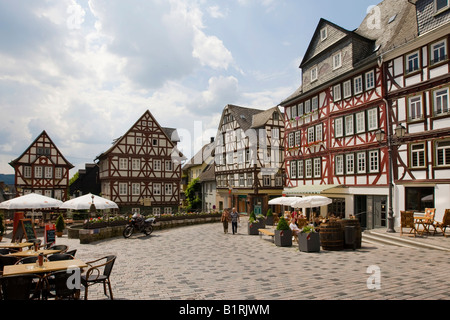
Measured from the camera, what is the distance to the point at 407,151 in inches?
747

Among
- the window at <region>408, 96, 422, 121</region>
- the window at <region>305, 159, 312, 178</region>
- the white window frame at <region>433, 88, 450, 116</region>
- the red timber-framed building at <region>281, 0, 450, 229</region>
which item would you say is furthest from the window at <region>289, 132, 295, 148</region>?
the white window frame at <region>433, 88, 450, 116</region>

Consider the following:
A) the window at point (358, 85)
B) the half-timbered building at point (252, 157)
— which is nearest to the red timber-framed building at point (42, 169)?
the half-timbered building at point (252, 157)

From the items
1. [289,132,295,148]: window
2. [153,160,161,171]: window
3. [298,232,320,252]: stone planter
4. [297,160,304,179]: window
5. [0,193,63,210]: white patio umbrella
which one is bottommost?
[298,232,320,252]: stone planter

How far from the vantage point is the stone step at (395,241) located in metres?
13.4

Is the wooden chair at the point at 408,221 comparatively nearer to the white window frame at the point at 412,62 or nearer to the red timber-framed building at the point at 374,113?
the red timber-framed building at the point at 374,113

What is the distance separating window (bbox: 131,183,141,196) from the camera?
38822mm

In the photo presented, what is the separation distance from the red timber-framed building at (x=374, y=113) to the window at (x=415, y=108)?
0.05 m

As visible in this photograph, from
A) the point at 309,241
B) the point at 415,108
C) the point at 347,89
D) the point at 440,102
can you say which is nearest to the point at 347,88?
the point at 347,89

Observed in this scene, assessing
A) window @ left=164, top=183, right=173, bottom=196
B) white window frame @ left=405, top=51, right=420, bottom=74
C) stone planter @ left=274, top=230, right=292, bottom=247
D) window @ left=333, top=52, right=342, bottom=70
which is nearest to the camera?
stone planter @ left=274, top=230, right=292, bottom=247

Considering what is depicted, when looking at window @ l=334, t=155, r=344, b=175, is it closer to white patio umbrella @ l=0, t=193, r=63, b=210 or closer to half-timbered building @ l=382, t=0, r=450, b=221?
half-timbered building @ l=382, t=0, r=450, b=221

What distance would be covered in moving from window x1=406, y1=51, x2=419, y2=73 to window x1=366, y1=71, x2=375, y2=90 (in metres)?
2.53
